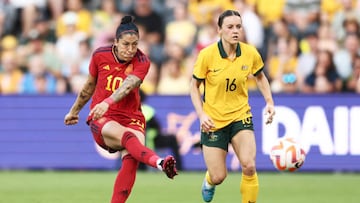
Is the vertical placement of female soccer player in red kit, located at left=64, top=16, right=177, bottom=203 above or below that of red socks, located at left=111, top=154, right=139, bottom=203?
above

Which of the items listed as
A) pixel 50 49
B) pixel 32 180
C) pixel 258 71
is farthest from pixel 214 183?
pixel 50 49

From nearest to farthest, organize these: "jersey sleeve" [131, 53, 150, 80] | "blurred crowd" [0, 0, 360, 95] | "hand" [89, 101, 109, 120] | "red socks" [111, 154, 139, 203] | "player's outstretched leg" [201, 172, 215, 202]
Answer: "hand" [89, 101, 109, 120]
"red socks" [111, 154, 139, 203]
"jersey sleeve" [131, 53, 150, 80]
"player's outstretched leg" [201, 172, 215, 202]
"blurred crowd" [0, 0, 360, 95]

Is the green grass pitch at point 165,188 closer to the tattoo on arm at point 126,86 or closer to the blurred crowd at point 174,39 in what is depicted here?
the blurred crowd at point 174,39

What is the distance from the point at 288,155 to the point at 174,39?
298 inches

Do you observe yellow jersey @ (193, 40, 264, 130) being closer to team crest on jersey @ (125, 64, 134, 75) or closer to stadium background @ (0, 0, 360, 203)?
team crest on jersey @ (125, 64, 134, 75)

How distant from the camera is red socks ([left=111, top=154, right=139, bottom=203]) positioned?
33.1ft

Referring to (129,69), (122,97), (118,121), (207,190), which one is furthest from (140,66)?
(207,190)

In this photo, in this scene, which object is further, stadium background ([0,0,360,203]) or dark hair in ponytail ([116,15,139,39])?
stadium background ([0,0,360,203])

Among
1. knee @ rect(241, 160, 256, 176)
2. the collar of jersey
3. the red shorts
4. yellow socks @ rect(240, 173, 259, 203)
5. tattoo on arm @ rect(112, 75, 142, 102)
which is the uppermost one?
the collar of jersey

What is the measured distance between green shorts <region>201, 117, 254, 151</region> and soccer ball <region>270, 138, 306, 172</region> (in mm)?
1071

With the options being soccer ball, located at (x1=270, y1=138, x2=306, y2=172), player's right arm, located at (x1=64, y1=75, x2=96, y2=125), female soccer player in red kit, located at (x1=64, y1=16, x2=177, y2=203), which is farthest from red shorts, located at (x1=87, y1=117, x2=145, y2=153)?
soccer ball, located at (x1=270, y1=138, x2=306, y2=172)

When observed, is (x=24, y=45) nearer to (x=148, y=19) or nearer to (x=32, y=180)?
(x=148, y=19)

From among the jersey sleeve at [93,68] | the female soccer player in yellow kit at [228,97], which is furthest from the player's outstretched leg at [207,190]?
the jersey sleeve at [93,68]

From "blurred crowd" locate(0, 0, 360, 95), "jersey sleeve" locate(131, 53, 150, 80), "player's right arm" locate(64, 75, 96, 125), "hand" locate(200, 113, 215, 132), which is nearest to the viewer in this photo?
"jersey sleeve" locate(131, 53, 150, 80)
